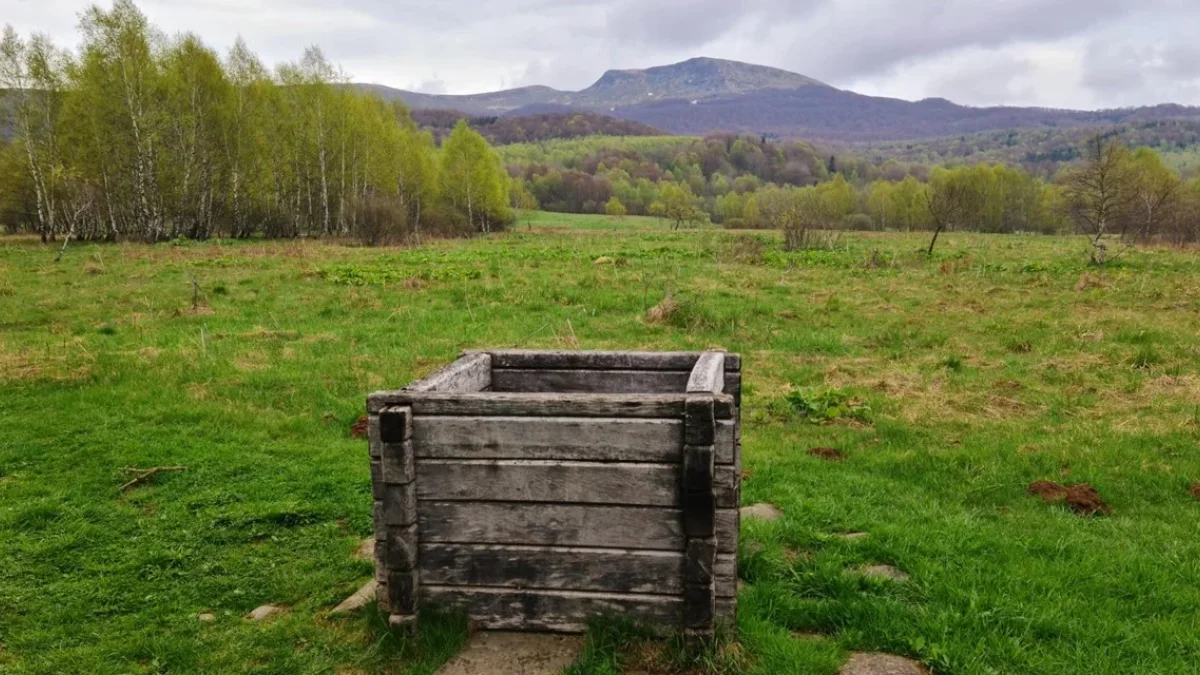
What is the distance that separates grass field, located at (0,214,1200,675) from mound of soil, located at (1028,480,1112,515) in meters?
0.21

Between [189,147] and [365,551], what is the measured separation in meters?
46.8

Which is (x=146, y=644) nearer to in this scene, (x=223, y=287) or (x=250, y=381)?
(x=250, y=381)

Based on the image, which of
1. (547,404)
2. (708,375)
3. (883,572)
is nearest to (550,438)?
(547,404)

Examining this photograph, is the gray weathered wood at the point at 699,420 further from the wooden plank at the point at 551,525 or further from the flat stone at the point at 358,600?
the flat stone at the point at 358,600

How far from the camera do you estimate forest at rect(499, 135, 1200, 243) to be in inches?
1734

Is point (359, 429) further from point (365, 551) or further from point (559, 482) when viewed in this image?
point (559, 482)

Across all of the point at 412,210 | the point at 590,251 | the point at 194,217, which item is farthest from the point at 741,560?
the point at 412,210

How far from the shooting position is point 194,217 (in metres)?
46.8

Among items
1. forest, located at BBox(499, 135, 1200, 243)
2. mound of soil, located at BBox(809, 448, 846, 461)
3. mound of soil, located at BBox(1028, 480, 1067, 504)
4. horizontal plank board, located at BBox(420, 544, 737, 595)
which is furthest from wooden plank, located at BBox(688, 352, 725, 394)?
forest, located at BBox(499, 135, 1200, 243)

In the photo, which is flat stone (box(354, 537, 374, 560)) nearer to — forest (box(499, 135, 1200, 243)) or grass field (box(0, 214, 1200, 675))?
grass field (box(0, 214, 1200, 675))

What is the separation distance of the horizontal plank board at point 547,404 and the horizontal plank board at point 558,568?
0.78 meters

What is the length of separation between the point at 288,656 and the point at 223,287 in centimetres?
1779

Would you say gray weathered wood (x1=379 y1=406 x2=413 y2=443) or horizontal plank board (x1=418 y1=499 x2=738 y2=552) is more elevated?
gray weathered wood (x1=379 y1=406 x2=413 y2=443)

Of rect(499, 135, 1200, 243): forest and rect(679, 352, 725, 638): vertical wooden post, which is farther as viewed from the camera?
rect(499, 135, 1200, 243): forest
